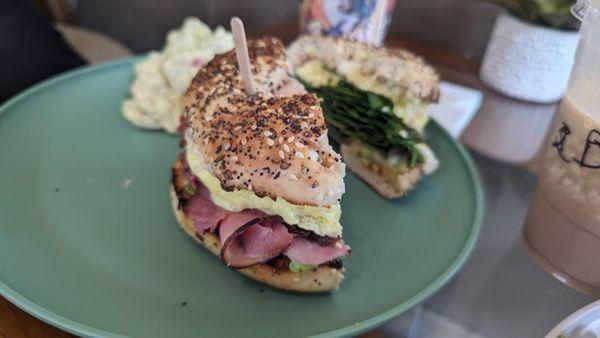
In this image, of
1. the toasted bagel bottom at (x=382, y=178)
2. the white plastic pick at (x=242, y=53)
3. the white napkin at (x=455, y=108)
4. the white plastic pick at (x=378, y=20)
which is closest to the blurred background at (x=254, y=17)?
the white napkin at (x=455, y=108)

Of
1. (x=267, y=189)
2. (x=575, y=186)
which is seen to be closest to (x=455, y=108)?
(x=575, y=186)

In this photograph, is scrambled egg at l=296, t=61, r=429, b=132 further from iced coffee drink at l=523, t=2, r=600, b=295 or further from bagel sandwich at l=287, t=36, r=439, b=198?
iced coffee drink at l=523, t=2, r=600, b=295

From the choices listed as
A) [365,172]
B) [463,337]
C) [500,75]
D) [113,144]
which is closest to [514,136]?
[500,75]

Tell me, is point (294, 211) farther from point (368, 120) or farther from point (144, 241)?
point (368, 120)

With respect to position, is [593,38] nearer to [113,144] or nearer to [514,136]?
[514,136]

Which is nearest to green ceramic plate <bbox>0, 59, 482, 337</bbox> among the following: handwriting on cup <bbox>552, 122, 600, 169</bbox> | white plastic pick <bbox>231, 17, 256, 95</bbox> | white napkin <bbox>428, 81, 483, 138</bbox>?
white napkin <bbox>428, 81, 483, 138</bbox>

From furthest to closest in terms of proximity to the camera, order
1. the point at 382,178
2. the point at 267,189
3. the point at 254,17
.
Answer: the point at 254,17 < the point at 382,178 < the point at 267,189
